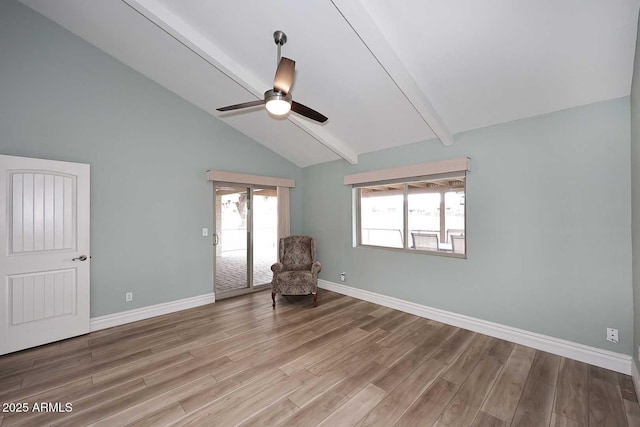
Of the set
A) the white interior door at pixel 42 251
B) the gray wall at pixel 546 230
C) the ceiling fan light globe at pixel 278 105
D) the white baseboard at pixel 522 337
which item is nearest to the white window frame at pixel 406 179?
the gray wall at pixel 546 230

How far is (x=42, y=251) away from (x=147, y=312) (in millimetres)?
1385

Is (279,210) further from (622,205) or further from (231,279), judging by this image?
(622,205)

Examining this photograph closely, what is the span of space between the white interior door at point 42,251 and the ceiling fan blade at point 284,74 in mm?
2715

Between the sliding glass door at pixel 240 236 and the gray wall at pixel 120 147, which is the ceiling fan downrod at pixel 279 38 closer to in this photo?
the gray wall at pixel 120 147

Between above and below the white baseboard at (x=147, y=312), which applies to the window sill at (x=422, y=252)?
above

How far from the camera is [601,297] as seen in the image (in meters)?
2.46

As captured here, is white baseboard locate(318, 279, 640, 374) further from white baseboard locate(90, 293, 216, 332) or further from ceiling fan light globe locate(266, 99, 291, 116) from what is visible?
ceiling fan light globe locate(266, 99, 291, 116)

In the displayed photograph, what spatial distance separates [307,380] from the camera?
226cm

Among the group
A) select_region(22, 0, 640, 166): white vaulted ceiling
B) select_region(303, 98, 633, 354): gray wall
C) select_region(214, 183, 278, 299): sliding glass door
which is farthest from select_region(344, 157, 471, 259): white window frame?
select_region(214, 183, 278, 299): sliding glass door

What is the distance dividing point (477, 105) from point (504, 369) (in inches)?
106

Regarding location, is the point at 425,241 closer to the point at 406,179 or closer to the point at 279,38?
the point at 406,179

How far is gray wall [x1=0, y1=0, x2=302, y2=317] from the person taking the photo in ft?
9.32

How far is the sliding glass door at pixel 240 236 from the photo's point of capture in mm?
4520

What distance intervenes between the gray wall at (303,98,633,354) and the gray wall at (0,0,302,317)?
3356mm
